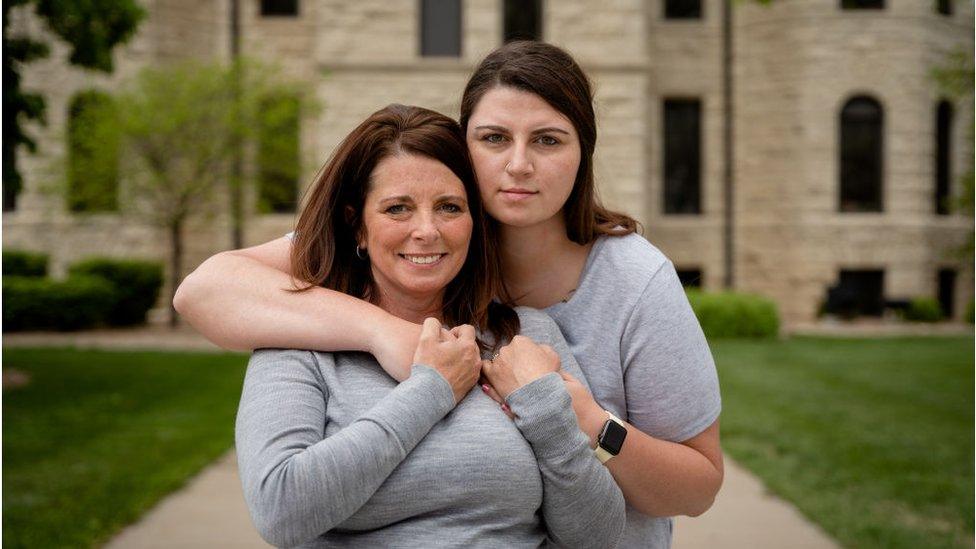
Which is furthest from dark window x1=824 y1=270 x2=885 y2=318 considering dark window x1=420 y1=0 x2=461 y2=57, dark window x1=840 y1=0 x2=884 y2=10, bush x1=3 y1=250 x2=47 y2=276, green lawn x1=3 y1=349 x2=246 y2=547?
bush x1=3 y1=250 x2=47 y2=276

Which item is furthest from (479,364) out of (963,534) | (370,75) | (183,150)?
(370,75)

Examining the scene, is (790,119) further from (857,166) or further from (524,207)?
(524,207)

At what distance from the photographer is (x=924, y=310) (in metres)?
17.8

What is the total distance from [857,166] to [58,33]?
52.1 feet

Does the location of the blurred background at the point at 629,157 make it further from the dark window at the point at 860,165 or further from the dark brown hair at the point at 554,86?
the dark brown hair at the point at 554,86

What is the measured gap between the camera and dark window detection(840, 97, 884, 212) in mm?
19312

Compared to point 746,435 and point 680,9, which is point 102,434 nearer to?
point 746,435

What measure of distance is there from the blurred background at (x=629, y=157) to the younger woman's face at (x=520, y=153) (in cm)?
926

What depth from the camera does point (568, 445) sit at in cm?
200

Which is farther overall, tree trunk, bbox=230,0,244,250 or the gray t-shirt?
tree trunk, bbox=230,0,244,250

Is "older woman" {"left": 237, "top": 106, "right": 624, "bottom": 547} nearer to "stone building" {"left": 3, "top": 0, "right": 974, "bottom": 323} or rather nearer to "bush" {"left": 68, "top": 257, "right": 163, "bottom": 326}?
"stone building" {"left": 3, "top": 0, "right": 974, "bottom": 323}

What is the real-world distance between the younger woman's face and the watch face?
54cm


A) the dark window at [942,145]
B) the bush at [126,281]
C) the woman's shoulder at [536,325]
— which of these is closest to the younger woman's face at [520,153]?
the woman's shoulder at [536,325]

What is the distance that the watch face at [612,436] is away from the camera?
2121 millimetres
